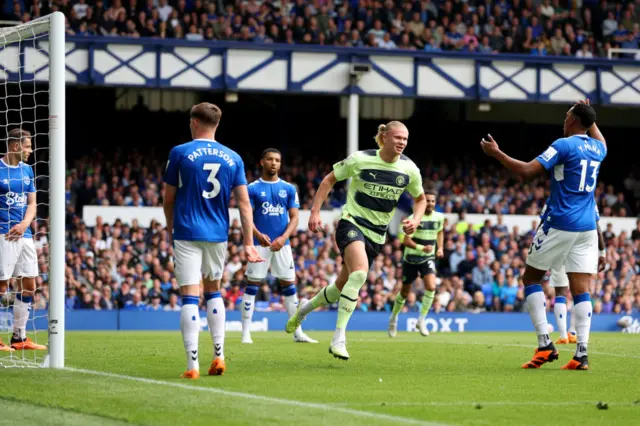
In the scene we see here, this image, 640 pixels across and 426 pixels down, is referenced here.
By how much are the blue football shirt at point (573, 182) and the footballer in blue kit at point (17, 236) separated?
5.80 metres

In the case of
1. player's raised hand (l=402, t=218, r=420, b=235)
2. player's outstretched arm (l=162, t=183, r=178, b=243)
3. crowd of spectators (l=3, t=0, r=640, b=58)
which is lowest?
player's raised hand (l=402, t=218, r=420, b=235)

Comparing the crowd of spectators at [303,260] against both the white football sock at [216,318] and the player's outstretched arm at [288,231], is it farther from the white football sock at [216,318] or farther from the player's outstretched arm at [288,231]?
the white football sock at [216,318]

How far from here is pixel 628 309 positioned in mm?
26656

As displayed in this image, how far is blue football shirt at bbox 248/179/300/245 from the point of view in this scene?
15664mm

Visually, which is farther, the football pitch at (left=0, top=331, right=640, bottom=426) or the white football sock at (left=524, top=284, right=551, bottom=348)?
the white football sock at (left=524, top=284, right=551, bottom=348)

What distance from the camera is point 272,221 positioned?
51.6ft

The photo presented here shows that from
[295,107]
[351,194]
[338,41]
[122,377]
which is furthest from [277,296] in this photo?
[122,377]

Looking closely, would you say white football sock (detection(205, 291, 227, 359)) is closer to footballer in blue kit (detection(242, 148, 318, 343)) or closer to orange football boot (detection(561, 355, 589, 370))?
orange football boot (detection(561, 355, 589, 370))

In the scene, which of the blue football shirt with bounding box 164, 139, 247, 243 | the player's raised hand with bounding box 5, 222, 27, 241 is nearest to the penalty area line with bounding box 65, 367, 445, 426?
the blue football shirt with bounding box 164, 139, 247, 243

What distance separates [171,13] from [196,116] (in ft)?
72.6

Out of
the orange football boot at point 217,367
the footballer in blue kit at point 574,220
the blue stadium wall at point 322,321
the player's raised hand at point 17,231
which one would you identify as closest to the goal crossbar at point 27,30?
the player's raised hand at point 17,231

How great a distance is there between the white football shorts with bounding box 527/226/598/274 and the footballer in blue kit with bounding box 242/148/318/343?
528 cm

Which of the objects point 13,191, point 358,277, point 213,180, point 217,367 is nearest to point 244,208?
point 213,180

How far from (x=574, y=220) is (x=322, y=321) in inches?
580
